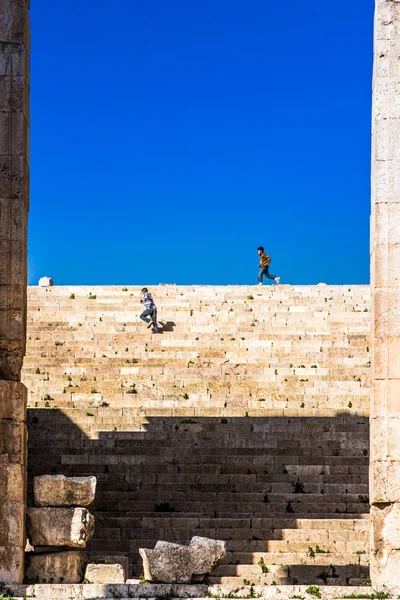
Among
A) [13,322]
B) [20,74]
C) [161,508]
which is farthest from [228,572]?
[20,74]

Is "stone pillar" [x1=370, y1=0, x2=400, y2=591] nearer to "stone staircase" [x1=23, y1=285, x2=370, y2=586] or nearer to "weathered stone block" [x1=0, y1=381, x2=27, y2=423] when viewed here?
"stone staircase" [x1=23, y1=285, x2=370, y2=586]

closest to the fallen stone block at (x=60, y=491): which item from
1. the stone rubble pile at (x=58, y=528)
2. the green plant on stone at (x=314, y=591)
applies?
the stone rubble pile at (x=58, y=528)

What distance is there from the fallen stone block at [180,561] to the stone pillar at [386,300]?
7.06 ft

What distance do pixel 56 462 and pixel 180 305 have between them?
844cm

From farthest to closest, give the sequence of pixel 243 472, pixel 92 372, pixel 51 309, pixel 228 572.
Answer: pixel 51 309 → pixel 92 372 → pixel 243 472 → pixel 228 572

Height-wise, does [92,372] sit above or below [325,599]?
above

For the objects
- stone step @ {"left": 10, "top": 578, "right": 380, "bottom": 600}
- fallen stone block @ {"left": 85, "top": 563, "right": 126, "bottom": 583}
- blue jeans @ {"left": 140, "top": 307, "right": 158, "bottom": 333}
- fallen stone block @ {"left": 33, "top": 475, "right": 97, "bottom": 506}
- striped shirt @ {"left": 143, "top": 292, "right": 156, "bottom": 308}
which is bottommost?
stone step @ {"left": 10, "top": 578, "right": 380, "bottom": 600}

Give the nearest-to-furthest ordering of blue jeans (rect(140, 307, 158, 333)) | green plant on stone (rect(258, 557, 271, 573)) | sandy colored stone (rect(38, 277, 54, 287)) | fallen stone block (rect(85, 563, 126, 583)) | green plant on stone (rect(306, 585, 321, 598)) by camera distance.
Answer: green plant on stone (rect(306, 585, 321, 598))
fallen stone block (rect(85, 563, 126, 583))
green plant on stone (rect(258, 557, 271, 573))
blue jeans (rect(140, 307, 158, 333))
sandy colored stone (rect(38, 277, 54, 287))

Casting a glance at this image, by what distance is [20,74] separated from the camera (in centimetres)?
1764

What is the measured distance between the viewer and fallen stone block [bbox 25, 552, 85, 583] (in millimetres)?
17109

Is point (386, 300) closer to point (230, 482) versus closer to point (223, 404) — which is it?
point (230, 482)

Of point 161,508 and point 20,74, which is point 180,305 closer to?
point 161,508

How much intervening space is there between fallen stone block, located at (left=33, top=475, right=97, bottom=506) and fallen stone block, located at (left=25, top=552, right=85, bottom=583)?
68 centimetres

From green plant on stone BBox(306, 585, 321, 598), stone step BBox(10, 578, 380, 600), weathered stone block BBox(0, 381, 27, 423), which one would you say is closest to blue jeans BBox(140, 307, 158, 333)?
weathered stone block BBox(0, 381, 27, 423)
